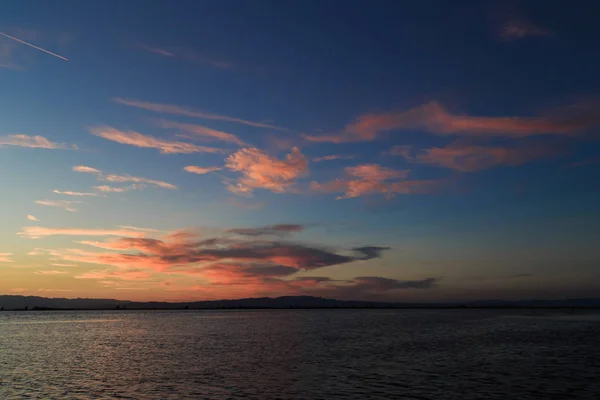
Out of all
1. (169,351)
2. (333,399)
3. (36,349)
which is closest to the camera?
(333,399)

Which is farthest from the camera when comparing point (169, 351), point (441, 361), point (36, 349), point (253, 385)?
point (36, 349)

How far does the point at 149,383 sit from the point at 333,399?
1962cm

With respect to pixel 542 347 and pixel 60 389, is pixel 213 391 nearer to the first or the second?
pixel 60 389

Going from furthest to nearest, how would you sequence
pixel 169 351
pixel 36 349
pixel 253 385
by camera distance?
pixel 36 349 < pixel 169 351 < pixel 253 385

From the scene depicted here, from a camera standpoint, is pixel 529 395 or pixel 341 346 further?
pixel 341 346

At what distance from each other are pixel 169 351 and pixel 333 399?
1816 inches

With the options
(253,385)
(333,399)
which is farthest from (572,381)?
(253,385)

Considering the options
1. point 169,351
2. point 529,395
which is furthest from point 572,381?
point 169,351

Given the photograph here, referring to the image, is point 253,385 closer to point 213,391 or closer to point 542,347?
point 213,391

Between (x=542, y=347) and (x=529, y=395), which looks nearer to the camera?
(x=529, y=395)

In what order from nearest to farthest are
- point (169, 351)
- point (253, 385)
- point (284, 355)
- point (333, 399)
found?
point (333, 399) < point (253, 385) < point (284, 355) < point (169, 351)

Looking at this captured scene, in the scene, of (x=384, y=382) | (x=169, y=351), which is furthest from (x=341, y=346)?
(x=384, y=382)

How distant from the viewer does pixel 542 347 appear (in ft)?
249

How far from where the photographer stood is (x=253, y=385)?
43.4 m
